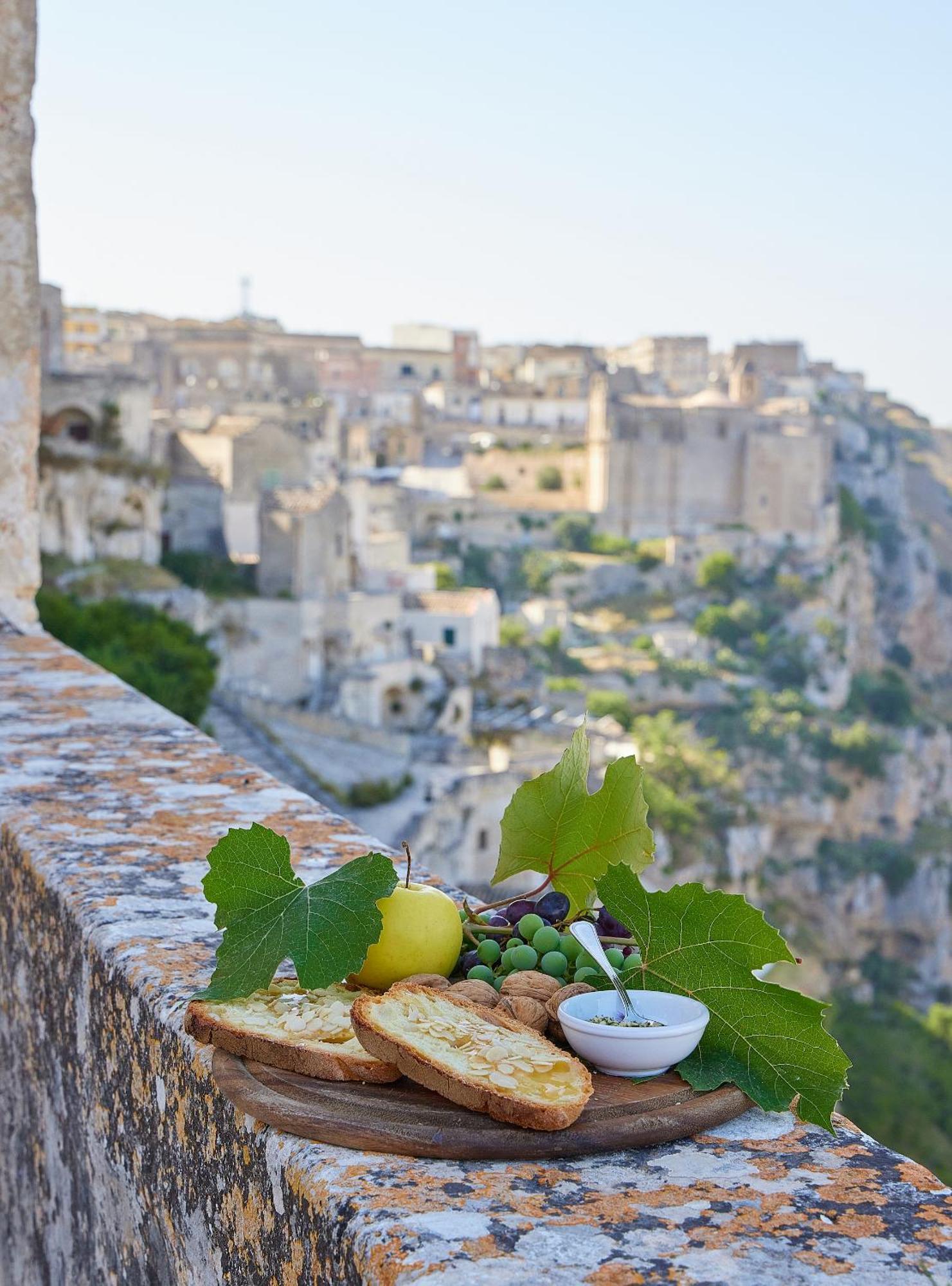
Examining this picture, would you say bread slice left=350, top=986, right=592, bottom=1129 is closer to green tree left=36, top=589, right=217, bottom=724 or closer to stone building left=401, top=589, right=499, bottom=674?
green tree left=36, top=589, right=217, bottom=724

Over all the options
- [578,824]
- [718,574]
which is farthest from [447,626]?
[578,824]

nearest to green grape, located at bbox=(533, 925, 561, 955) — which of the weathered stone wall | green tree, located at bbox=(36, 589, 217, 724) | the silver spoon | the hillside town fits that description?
the silver spoon

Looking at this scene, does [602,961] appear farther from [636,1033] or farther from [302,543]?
[302,543]

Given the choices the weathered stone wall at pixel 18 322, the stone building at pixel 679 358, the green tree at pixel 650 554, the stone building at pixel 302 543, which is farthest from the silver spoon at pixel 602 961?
the stone building at pixel 679 358

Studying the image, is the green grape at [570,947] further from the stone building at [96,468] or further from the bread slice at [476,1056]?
the stone building at [96,468]

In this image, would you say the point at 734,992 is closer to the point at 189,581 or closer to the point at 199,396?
the point at 189,581
